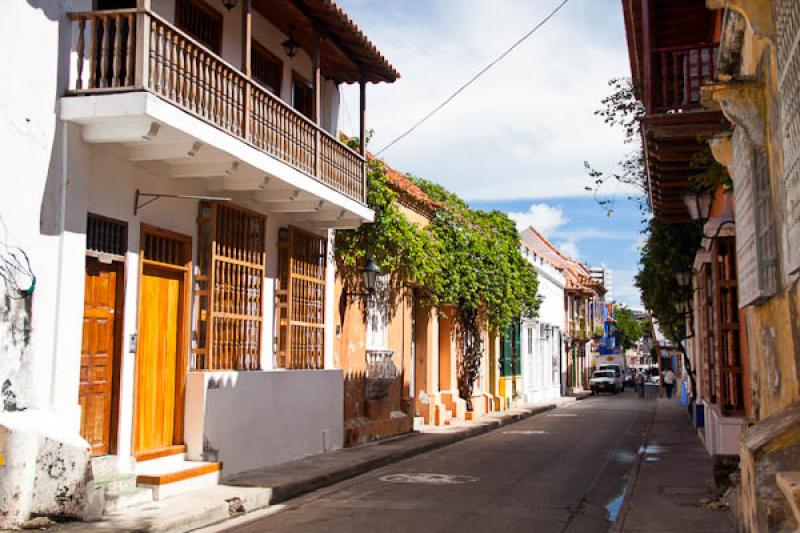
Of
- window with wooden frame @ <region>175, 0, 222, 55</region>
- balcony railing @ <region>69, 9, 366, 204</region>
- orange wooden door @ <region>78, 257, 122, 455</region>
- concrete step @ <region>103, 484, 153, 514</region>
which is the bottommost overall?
concrete step @ <region>103, 484, 153, 514</region>

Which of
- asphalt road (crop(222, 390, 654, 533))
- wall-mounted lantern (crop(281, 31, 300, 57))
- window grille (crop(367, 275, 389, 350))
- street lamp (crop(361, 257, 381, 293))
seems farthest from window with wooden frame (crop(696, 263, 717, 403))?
wall-mounted lantern (crop(281, 31, 300, 57))

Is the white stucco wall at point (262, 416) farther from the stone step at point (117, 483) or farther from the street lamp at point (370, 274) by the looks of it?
the street lamp at point (370, 274)

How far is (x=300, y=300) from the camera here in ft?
46.4

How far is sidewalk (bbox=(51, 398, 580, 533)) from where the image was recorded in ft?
27.7

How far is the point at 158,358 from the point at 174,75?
3680 millimetres

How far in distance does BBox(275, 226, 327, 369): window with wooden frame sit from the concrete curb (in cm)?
199

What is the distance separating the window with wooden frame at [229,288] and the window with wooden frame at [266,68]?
7.54 feet

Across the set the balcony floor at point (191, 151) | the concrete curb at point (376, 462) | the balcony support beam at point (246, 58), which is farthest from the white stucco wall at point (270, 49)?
the concrete curb at point (376, 462)

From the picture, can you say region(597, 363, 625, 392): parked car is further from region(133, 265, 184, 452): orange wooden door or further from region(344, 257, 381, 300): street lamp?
region(133, 265, 184, 452): orange wooden door

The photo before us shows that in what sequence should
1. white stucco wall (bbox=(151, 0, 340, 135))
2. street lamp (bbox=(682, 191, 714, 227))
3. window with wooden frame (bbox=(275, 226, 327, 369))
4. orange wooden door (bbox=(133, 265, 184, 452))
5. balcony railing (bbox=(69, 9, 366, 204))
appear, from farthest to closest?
A: window with wooden frame (bbox=(275, 226, 327, 369)) < street lamp (bbox=(682, 191, 714, 227)) < white stucco wall (bbox=(151, 0, 340, 135)) < orange wooden door (bbox=(133, 265, 184, 452)) < balcony railing (bbox=(69, 9, 366, 204))

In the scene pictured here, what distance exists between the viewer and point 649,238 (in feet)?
63.6

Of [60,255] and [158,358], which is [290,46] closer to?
[158,358]

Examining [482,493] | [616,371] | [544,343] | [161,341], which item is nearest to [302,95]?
[161,341]

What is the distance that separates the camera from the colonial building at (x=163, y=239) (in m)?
8.25
